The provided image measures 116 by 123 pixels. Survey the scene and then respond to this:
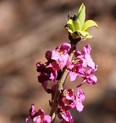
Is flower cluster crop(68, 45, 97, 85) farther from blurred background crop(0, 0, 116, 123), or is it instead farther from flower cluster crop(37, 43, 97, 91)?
blurred background crop(0, 0, 116, 123)

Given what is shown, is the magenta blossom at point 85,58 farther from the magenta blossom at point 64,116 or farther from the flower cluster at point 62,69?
the magenta blossom at point 64,116

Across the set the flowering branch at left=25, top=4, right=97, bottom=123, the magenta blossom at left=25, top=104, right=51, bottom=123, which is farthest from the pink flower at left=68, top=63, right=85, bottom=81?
the magenta blossom at left=25, top=104, right=51, bottom=123

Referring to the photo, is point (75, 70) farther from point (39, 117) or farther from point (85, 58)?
point (39, 117)

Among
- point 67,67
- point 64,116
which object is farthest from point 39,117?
point 67,67

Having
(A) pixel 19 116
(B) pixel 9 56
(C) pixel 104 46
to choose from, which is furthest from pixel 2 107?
(C) pixel 104 46

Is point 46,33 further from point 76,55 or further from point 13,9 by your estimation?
point 76,55

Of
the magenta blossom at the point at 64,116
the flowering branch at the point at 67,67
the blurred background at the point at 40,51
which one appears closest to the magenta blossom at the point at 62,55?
the flowering branch at the point at 67,67
